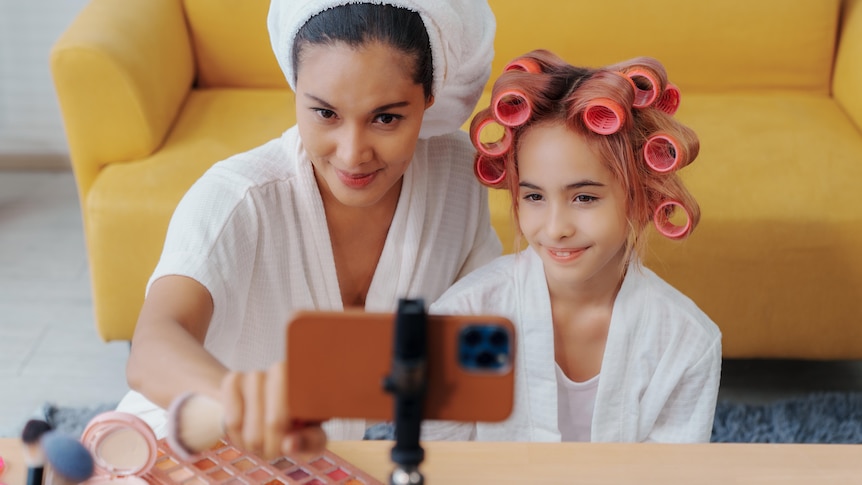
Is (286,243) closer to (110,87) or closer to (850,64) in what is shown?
(110,87)

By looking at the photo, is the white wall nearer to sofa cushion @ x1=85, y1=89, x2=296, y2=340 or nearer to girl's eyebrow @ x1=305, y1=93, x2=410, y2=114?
sofa cushion @ x1=85, y1=89, x2=296, y2=340

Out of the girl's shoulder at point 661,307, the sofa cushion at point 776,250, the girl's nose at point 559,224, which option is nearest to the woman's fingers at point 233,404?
the girl's nose at point 559,224

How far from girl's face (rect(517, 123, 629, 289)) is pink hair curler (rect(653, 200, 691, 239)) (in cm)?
4

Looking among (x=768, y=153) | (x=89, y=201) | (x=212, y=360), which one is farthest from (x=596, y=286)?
(x=89, y=201)

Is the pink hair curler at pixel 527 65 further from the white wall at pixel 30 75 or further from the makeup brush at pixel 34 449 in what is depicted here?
the white wall at pixel 30 75

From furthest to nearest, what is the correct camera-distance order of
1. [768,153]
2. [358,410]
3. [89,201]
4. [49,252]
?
[49,252] → [768,153] → [89,201] → [358,410]

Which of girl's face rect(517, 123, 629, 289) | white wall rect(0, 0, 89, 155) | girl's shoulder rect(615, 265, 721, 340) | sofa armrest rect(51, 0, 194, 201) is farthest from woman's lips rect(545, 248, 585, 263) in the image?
white wall rect(0, 0, 89, 155)

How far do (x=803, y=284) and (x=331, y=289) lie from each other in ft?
3.10

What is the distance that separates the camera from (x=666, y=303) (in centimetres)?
124

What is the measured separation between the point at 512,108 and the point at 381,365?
0.63 m

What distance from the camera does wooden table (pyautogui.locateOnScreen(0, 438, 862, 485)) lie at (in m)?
0.90

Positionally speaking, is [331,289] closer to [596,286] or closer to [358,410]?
[596,286]

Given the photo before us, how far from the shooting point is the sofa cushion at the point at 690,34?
2170 mm

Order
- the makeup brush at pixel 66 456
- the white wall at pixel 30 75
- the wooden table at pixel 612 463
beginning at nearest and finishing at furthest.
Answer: the makeup brush at pixel 66 456 → the wooden table at pixel 612 463 → the white wall at pixel 30 75
